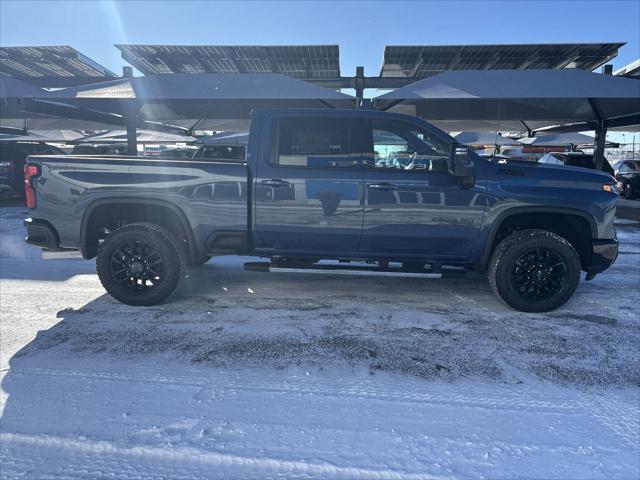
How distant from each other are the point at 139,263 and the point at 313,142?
214cm

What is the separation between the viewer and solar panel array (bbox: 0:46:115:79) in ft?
45.9

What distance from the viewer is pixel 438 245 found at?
4145mm

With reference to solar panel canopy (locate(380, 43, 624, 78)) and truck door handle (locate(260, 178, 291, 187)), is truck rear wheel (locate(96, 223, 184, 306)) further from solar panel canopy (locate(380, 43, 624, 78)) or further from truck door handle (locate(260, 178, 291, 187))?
solar panel canopy (locate(380, 43, 624, 78))

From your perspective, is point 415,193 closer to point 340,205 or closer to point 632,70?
point 340,205

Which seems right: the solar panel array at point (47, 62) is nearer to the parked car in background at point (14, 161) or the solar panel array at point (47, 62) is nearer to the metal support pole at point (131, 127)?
the parked car in background at point (14, 161)

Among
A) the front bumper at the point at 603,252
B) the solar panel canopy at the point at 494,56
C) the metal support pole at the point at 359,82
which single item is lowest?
the front bumper at the point at 603,252

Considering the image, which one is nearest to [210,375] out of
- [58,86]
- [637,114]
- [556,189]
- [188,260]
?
[188,260]

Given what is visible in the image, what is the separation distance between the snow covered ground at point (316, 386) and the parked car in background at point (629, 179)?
55.0 ft

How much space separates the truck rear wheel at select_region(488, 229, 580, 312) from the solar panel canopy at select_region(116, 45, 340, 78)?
37.4ft

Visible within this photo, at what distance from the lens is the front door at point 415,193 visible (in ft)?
13.1

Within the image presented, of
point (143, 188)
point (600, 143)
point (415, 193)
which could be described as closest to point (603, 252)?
point (415, 193)

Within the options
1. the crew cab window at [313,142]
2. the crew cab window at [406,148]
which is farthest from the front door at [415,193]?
the crew cab window at [313,142]

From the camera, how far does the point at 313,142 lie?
4141 millimetres

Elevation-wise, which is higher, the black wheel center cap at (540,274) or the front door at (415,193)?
the front door at (415,193)
